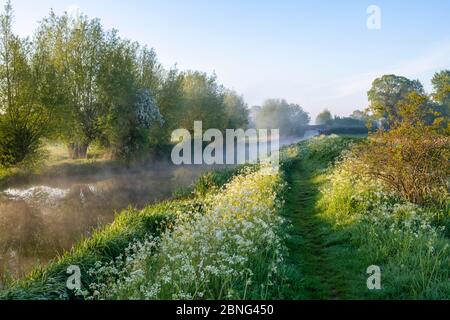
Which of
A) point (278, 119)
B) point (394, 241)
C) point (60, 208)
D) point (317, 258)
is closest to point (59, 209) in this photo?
point (60, 208)

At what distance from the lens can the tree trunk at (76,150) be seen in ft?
140

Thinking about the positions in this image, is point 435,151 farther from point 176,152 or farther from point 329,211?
point 176,152

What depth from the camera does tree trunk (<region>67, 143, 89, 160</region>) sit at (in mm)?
42588

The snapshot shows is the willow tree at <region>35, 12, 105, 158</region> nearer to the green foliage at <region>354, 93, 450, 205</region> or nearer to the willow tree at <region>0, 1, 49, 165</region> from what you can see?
the willow tree at <region>0, 1, 49, 165</region>

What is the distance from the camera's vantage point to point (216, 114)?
64375mm

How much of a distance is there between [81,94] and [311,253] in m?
34.9

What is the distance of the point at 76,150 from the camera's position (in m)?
44.1

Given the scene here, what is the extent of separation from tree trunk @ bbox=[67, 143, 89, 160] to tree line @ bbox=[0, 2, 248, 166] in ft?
0.34

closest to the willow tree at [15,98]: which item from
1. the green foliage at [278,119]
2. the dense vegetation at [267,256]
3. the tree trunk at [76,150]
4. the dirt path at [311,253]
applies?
the tree trunk at [76,150]

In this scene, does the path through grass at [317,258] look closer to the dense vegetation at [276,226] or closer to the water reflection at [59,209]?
the dense vegetation at [276,226]

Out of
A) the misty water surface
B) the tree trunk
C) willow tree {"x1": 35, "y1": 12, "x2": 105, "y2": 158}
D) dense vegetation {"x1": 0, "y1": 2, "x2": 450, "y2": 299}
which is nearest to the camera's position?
dense vegetation {"x1": 0, "y1": 2, "x2": 450, "y2": 299}

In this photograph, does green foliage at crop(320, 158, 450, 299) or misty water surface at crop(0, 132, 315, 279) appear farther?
misty water surface at crop(0, 132, 315, 279)

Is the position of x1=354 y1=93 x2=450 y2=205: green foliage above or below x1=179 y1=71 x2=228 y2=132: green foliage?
below

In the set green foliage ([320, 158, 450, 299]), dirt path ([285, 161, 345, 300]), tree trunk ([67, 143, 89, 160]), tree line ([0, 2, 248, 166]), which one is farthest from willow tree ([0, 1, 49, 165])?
green foliage ([320, 158, 450, 299])
